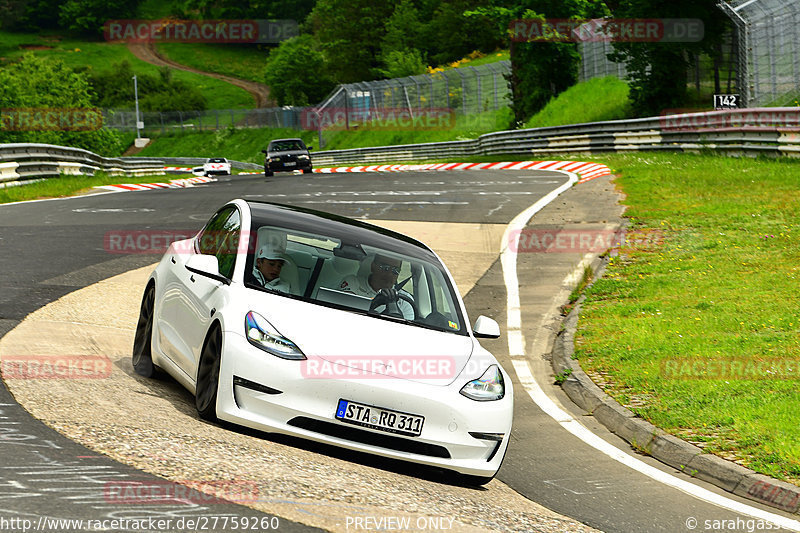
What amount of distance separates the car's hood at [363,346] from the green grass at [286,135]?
50.4m

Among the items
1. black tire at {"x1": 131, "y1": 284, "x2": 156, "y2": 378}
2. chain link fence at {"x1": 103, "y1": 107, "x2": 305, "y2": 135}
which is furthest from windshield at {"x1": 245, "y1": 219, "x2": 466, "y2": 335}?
chain link fence at {"x1": 103, "y1": 107, "x2": 305, "y2": 135}

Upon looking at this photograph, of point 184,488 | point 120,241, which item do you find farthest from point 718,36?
point 184,488

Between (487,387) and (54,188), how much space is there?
23554 mm

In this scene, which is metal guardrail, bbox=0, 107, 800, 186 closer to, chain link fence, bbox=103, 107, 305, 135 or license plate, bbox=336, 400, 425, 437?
license plate, bbox=336, 400, 425, 437

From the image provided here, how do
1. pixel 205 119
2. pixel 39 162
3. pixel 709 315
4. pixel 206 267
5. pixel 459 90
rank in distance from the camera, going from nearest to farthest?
pixel 206 267
pixel 709 315
pixel 39 162
pixel 459 90
pixel 205 119

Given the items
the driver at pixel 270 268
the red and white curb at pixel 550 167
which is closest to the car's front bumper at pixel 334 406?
the driver at pixel 270 268

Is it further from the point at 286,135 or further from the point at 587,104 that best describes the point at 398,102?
the point at 286,135

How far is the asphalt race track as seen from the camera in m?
5.04

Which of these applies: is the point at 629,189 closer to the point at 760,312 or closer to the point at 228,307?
the point at 760,312

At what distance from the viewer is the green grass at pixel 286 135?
59.0 meters

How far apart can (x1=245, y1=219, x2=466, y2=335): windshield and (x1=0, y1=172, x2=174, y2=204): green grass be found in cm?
1887

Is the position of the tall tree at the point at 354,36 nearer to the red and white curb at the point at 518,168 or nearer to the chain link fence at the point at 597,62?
the chain link fence at the point at 597,62

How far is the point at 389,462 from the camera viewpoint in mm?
6871

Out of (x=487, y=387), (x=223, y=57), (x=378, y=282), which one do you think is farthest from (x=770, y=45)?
(x=223, y=57)
